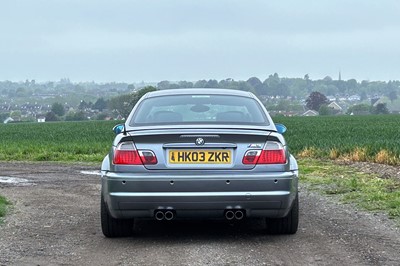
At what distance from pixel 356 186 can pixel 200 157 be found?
5650 mm

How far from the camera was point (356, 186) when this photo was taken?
12.6m

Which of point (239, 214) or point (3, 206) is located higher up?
point (239, 214)

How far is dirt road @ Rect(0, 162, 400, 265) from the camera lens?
6.94 m

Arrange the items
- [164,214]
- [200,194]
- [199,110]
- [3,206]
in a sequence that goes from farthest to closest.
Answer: [3,206], [199,110], [164,214], [200,194]

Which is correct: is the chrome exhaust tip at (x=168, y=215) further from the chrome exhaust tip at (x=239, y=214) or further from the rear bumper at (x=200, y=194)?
the chrome exhaust tip at (x=239, y=214)

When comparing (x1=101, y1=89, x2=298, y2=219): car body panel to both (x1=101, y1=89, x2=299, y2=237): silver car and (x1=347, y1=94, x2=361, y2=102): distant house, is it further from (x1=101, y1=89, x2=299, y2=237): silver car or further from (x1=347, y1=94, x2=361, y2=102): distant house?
(x1=347, y1=94, x2=361, y2=102): distant house

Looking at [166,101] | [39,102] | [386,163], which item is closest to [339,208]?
[166,101]

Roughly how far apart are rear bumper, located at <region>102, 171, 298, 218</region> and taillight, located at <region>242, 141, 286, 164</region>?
0.13 metres

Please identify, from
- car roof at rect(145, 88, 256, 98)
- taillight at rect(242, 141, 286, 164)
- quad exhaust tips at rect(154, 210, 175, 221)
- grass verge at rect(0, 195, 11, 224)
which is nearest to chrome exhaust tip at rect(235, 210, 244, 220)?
taillight at rect(242, 141, 286, 164)

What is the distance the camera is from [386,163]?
58.0 ft

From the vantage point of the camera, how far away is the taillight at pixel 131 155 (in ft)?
24.8

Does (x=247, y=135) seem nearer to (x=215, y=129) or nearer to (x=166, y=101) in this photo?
(x=215, y=129)

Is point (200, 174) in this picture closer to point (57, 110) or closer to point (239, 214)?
point (239, 214)

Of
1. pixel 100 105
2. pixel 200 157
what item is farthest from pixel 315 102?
pixel 200 157
